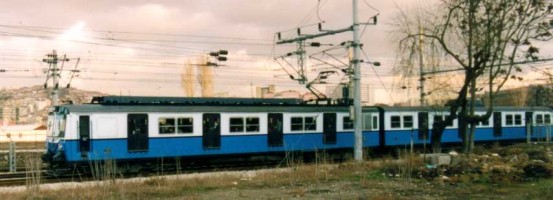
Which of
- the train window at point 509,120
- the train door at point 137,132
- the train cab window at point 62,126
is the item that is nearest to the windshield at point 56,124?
the train cab window at point 62,126

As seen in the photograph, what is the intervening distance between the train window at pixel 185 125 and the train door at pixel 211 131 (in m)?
0.50

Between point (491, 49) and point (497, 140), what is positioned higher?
point (491, 49)

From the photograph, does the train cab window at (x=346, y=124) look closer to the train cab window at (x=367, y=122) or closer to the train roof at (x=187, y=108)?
the train roof at (x=187, y=108)

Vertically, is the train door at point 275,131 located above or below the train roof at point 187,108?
below

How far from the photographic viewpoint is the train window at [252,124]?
23.6m

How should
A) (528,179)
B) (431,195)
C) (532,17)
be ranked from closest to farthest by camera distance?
(431,195)
(528,179)
(532,17)

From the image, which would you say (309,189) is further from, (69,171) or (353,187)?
(69,171)

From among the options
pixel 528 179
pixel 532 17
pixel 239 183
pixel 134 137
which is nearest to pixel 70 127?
pixel 134 137

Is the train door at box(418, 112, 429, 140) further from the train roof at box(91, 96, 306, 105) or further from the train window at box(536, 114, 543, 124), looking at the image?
the train window at box(536, 114, 543, 124)

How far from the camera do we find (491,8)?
21.6 metres

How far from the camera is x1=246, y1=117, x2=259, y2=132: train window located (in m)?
23.6

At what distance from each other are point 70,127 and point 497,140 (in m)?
24.7

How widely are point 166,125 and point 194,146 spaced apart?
1.39 m

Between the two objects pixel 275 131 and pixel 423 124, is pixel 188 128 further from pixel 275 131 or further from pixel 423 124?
pixel 423 124
